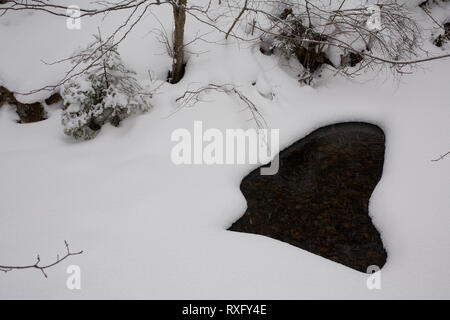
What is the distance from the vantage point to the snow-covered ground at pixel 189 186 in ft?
10.6

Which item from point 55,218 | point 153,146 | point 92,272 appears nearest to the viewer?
point 92,272

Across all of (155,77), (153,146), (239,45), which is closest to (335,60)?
(239,45)

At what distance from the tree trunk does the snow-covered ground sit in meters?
0.22

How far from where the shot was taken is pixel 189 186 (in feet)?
14.5

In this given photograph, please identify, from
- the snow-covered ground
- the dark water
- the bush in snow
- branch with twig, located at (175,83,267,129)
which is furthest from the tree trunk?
the dark water

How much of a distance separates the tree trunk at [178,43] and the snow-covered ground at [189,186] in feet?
0.71

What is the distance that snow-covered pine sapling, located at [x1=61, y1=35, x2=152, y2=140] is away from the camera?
184 inches

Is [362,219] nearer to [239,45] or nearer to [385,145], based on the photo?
[385,145]

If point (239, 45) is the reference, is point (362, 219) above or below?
below

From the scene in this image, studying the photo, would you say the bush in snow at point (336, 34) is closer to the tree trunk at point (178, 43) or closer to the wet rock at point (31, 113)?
the tree trunk at point (178, 43)

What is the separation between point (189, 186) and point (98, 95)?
2.00 m

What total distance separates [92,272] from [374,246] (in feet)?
11.0

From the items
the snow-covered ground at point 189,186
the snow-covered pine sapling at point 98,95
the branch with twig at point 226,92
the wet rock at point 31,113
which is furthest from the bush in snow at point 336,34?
the wet rock at point 31,113
